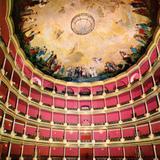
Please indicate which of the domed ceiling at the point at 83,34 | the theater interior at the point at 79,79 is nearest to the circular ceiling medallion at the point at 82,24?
the domed ceiling at the point at 83,34

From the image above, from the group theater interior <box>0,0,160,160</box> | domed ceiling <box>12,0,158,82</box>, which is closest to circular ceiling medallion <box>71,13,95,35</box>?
domed ceiling <box>12,0,158,82</box>

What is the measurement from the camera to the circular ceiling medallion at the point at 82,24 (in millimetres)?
21750

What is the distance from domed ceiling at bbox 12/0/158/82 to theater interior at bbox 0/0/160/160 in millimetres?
116

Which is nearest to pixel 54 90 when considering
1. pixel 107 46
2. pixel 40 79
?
pixel 40 79

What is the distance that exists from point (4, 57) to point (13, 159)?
35.5ft

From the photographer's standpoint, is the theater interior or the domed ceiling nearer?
the theater interior

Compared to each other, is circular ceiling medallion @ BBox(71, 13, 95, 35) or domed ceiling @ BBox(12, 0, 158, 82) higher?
circular ceiling medallion @ BBox(71, 13, 95, 35)

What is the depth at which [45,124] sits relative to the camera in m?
24.0

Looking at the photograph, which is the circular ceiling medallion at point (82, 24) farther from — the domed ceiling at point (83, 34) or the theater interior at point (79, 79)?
the theater interior at point (79, 79)

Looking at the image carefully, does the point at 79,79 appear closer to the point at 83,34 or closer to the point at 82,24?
the point at 83,34

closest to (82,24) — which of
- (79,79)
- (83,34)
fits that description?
(83,34)

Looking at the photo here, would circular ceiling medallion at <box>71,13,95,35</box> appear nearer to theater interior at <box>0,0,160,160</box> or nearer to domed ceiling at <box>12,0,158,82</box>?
domed ceiling at <box>12,0,158,82</box>

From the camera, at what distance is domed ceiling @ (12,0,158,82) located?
19578 mm

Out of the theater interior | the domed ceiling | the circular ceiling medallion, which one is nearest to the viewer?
the theater interior
